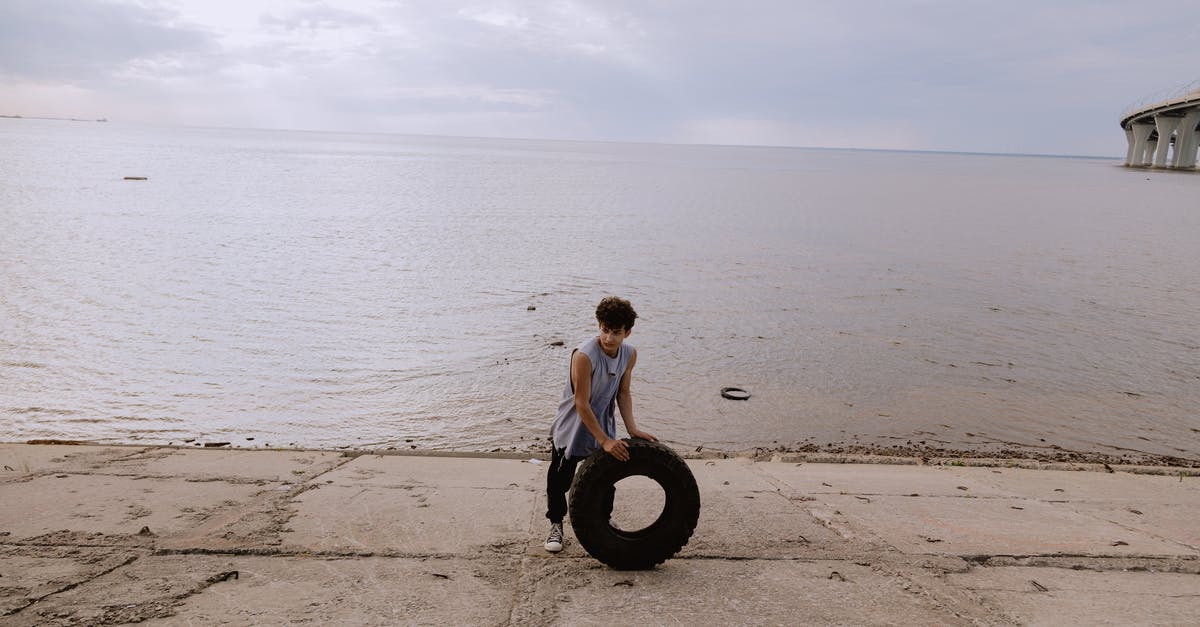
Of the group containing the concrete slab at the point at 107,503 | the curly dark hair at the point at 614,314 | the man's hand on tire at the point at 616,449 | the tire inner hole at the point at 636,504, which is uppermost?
the curly dark hair at the point at 614,314

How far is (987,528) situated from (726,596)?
8.51ft

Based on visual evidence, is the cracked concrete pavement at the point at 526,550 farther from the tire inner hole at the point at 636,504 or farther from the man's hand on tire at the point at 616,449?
the man's hand on tire at the point at 616,449

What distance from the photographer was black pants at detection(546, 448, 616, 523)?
16.0 feet

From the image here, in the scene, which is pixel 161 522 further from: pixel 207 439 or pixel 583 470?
pixel 207 439

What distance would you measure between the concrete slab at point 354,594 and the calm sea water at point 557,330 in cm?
459

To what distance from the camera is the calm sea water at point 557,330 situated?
33.8ft

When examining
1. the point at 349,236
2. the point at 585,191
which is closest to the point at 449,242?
the point at 349,236

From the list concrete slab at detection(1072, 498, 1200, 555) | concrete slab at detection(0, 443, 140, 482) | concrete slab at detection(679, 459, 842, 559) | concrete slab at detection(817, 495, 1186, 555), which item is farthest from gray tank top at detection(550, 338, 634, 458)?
concrete slab at detection(0, 443, 140, 482)

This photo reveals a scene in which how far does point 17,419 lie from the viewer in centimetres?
959

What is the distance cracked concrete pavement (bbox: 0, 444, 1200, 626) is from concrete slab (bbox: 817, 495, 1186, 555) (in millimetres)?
26

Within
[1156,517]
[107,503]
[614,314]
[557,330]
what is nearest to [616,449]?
[614,314]

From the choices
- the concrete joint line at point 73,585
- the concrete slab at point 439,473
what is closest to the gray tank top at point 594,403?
the concrete slab at point 439,473

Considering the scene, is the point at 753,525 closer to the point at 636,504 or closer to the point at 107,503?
the point at 636,504

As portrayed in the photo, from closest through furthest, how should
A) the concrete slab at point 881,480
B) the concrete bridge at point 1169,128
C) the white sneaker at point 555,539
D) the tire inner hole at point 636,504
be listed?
the white sneaker at point 555,539
the tire inner hole at point 636,504
the concrete slab at point 881,480
the concrete bridge at point 1169,128
